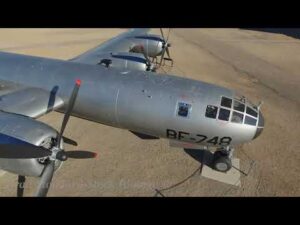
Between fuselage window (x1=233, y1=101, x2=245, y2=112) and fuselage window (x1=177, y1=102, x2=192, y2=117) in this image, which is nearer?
fuselage window (x1=233, y1=101, x2=245, y2=112)

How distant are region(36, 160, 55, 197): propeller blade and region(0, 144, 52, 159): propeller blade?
0.69 m

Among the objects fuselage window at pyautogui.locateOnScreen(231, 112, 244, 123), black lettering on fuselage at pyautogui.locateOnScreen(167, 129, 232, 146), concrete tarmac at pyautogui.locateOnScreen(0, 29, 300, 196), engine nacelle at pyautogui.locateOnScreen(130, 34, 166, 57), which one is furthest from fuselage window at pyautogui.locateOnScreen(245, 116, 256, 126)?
engine nacelle at pyautogui.locateOnScreen(130, 34, 166, 57)

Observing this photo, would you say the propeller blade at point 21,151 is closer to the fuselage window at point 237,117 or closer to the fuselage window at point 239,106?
the fuselage window at point 237,117

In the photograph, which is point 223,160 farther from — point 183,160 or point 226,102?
point 226,102

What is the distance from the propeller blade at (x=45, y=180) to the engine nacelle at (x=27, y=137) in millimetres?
341

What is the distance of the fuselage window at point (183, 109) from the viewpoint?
14.8m

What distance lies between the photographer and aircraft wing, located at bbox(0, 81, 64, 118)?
49.2ft

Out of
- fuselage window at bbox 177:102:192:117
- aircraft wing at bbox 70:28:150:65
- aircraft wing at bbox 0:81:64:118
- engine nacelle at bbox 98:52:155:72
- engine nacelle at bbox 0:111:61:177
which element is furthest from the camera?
aircraft wing at bbox 70:28:150:65

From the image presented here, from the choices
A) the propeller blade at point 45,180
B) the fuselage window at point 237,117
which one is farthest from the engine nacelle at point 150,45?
the propeller blade at point 45,180

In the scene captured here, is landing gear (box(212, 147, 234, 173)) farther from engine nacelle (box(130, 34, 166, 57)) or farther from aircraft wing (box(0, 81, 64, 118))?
engine nacelle (box(130, 34, 166, 57))

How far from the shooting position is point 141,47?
26219mm

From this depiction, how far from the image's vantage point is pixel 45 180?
37.2 ft

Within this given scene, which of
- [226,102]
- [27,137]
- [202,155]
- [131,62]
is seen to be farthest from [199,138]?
[131,62]

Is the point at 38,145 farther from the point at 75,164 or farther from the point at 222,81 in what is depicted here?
the point at 222,81
